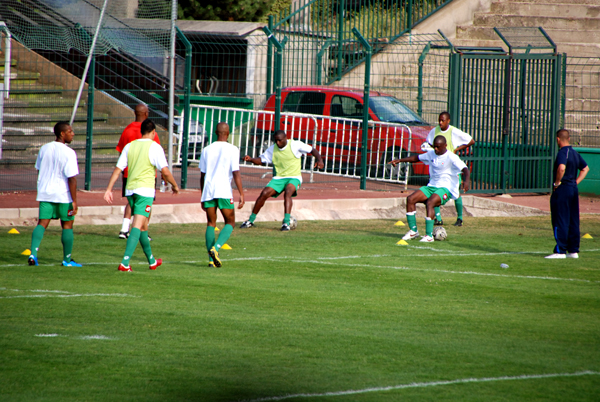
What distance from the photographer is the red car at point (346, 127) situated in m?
17.6

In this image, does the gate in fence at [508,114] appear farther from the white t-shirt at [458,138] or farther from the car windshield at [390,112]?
the white t-shirt at [458,138]

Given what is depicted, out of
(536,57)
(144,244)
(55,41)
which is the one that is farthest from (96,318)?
(536,57)

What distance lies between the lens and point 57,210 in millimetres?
9312

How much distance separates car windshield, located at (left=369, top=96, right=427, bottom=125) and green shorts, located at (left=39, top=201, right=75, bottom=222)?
394 inches

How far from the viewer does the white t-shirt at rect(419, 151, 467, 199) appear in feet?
41.3

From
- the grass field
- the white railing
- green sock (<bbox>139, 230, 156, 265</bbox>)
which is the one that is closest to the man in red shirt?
the grass field

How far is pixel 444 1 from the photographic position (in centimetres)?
2569

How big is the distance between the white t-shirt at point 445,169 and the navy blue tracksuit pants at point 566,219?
2.11m

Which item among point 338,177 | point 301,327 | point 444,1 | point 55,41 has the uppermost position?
point 444,1

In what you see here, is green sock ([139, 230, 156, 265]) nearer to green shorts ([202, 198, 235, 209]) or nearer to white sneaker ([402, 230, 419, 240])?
green shorts ([202, 198, 235, 209])

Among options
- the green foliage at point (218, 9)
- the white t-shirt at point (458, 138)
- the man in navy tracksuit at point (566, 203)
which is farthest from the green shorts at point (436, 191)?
the green foliage at point (218, 9)

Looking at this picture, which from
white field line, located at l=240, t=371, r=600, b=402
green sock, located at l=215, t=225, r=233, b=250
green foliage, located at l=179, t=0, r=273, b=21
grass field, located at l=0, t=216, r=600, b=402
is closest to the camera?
white field line, located at l=240, t=371, r=600, b=402

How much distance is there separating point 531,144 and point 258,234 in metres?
8.37

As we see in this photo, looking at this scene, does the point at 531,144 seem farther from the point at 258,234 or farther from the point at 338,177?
the point at 258,234
